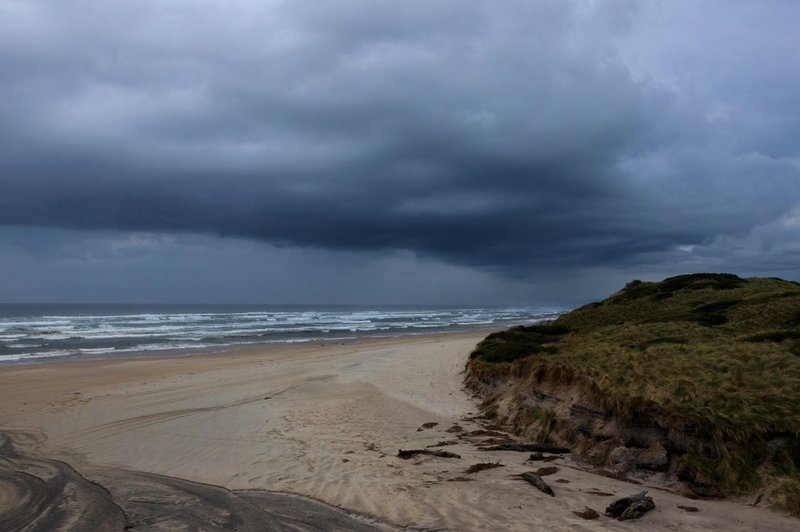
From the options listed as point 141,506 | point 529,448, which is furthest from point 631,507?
point 141,506

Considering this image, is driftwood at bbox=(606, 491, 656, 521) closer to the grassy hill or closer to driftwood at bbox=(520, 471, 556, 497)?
driftwood at bbox=(520, 471, 556, 497)

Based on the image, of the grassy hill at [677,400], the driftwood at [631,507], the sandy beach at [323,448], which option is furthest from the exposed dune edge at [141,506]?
the grassy hill at [677,400]

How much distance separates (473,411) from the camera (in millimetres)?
13922

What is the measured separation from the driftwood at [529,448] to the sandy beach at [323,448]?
29cm

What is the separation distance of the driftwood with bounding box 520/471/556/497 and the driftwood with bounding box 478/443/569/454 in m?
1.56

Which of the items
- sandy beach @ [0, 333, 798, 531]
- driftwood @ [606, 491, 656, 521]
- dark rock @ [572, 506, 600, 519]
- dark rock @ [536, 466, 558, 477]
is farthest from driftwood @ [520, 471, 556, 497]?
driftwood @ [606, 491, 656, 521]

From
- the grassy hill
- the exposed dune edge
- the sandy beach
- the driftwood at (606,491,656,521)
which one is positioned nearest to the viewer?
the driftwood at (606,491,656,521)

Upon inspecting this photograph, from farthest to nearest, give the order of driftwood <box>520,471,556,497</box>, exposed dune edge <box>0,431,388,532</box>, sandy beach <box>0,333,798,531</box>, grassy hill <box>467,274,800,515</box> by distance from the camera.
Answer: driftwood <box>520,471,556,497</box> → grassy hill <box>467,274,800,515</box> → sandy beach <box>0,333,798,531</box> → exposed dune edge <box>0,431,388,532</box>

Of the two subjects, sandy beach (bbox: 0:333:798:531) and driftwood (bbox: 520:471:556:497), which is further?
driftwood (bbox: 520:471:556:497)

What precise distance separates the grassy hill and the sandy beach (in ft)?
1.77

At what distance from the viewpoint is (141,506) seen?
7047mm

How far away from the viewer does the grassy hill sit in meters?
6.83

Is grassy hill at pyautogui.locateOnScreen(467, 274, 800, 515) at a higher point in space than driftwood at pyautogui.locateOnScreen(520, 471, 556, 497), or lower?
higher

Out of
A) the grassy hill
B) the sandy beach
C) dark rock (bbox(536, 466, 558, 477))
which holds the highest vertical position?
the grassy hill
